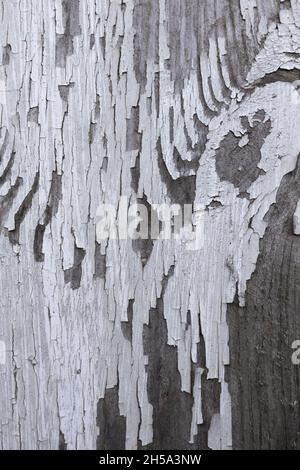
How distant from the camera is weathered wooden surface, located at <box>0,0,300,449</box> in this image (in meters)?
0.77

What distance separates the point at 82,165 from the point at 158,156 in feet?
0.33

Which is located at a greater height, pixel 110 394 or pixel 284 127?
Answer: pixel 284 127

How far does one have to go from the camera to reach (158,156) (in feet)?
2.58

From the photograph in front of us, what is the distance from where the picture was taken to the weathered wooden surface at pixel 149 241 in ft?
2.52

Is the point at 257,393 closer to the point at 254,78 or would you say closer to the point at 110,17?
the point at 254,78

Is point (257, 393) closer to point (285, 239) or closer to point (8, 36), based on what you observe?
point (285, 239)

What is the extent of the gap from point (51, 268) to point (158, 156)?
201 millimetres

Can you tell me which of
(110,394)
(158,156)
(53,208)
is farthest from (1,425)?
(158,156)

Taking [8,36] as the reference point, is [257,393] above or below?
below

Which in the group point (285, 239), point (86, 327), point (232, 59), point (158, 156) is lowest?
point (86, 327)

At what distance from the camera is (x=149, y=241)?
31.0 inches
